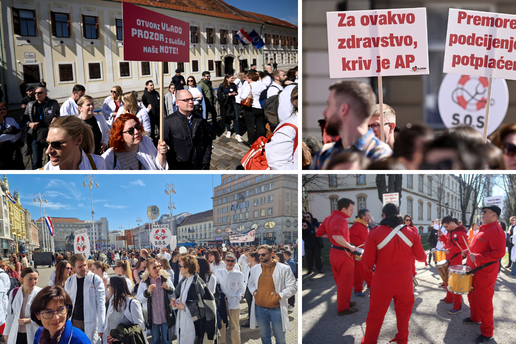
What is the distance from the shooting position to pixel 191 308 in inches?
105

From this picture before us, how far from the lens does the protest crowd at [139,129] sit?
2.32 m

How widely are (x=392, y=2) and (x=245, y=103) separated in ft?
7.42

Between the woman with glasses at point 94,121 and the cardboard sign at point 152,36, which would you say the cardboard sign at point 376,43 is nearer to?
the cardboard sign at point 152,36

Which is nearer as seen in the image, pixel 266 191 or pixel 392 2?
pixel 266 191

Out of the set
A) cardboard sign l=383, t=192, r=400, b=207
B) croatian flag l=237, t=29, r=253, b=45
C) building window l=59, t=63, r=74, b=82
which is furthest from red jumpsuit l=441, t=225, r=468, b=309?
building window l=59, t=63, r=74, b=82

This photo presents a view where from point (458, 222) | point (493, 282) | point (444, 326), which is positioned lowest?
point (444, 326)

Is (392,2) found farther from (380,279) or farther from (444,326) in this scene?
Result: (444,326)

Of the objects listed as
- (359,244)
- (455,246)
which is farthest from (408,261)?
(455,246)

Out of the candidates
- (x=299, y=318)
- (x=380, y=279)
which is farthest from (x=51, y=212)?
(x=380, y=279)

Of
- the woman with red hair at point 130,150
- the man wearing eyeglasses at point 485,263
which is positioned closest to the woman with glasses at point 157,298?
the woman with red hair at point 130,150

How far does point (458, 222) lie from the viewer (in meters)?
2.62

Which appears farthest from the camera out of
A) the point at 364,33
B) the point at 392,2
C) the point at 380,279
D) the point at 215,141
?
the point at 215,141

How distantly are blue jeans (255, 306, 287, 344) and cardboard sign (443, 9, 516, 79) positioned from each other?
96.5 inches

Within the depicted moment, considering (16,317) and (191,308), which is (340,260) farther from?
(16,317)
